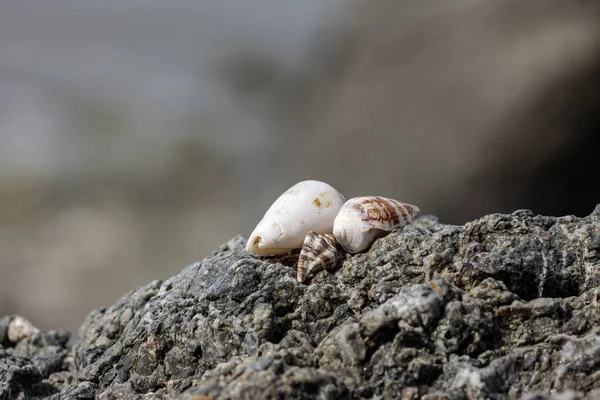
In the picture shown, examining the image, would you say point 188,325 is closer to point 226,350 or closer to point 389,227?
point 226,350

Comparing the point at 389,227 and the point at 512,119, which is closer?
the point at 389,227

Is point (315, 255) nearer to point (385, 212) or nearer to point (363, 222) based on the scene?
point (363, 222)

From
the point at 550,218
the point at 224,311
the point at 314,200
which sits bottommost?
the point at 224,311

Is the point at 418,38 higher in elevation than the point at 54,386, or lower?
higher

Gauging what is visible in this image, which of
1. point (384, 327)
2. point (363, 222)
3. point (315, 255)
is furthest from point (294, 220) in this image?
point (384, 327)

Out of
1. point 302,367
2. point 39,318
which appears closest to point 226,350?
point 302,367

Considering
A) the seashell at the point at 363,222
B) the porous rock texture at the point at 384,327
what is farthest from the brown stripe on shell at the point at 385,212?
the porous rock texture at the point at 384,327

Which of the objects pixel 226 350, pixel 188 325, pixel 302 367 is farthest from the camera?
pixel 188 325
